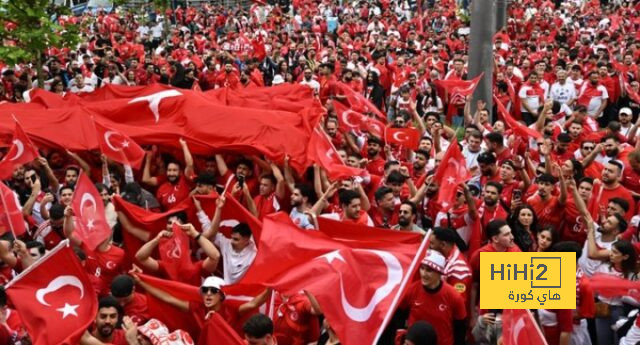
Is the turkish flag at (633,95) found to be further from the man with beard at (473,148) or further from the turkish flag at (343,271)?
the turkish flag at (343,271)

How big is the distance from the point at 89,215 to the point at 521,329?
3978 mm

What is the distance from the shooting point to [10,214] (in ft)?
25.7

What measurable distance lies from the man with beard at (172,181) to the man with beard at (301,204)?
→ 48.5 inches

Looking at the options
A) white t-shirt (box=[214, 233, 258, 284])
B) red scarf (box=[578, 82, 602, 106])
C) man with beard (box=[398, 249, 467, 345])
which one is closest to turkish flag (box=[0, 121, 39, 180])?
white t-shirt (box=[214, 233, 258, 284])

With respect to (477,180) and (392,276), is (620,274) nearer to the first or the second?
(392,276)

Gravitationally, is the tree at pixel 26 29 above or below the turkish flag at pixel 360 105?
above

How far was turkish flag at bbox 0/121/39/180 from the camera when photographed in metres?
8.73

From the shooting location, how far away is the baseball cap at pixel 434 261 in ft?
21.0

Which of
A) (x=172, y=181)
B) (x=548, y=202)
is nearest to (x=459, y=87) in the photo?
(x=548, y=202)

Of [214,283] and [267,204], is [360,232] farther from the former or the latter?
[267,204]

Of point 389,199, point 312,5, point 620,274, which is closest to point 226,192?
point 389,199

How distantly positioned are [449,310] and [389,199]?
2.11 meters

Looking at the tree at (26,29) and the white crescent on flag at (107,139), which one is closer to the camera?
the white crescent on flag at (107,139)

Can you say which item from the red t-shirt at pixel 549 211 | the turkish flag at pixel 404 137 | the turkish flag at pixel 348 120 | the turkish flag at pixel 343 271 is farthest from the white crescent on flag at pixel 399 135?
the turkish flag at pixel 343 271
